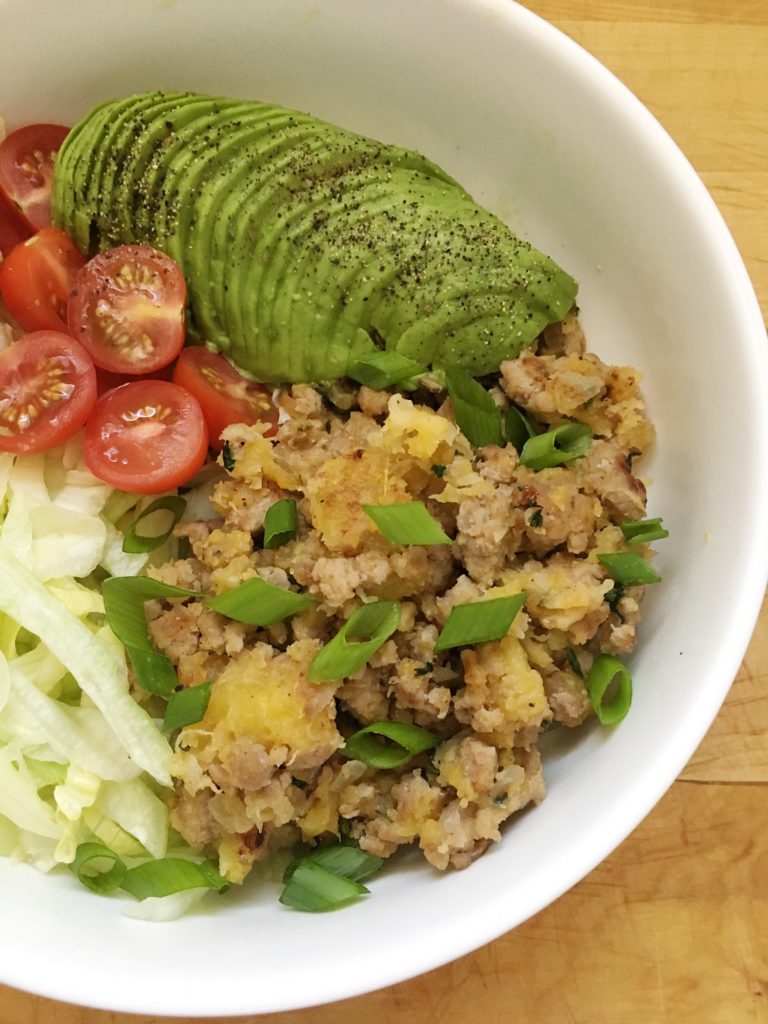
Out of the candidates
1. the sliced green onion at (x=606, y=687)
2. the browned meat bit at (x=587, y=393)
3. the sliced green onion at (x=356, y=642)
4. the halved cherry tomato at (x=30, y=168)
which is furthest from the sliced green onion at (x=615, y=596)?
the halved cherry tomato at (x=30, y=168)

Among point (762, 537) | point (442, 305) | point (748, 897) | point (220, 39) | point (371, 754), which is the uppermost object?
point (220, 39)

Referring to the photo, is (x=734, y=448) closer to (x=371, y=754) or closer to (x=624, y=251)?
(x=624, y=251)

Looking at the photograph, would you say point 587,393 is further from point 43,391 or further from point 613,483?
point 43,391

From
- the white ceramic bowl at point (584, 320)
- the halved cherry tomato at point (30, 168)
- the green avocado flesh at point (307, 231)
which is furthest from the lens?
the halved cherry tomato at point (30, 168)

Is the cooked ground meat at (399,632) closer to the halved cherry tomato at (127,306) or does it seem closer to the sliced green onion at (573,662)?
the sliced green onion at (573,662)

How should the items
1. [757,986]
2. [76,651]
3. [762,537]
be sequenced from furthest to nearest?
[757,986]
[76,651]
[762,537]

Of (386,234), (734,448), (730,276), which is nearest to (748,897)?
(734,448)
